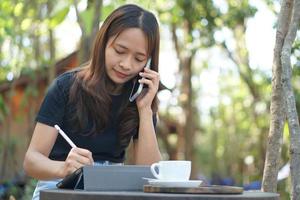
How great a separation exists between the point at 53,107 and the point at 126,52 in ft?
1.35

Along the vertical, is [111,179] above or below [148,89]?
below

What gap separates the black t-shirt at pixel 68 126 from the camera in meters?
3.16

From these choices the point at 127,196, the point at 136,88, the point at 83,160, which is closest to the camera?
the point at 127,196

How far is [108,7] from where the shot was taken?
6.55 metres

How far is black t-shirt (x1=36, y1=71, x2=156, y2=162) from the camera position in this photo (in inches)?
124

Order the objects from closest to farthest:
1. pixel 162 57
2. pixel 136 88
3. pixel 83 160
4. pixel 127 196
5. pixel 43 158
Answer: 1. pixel 127 196
2. pixel 83 160
3. pixel 43 158
4. pixel 136 88
5. pixel 162 57

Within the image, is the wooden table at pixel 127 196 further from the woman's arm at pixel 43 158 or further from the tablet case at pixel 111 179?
the woman's arm at pixel 43 158

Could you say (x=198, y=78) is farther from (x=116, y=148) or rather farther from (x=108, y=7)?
(x=116, y=148)

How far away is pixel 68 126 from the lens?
3.24 m

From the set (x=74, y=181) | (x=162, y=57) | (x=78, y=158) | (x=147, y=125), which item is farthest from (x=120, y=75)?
(x=162, y=57)

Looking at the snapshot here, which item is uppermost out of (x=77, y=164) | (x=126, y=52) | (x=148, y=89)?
(x=126, y=52)

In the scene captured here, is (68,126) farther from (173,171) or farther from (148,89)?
(173,171)

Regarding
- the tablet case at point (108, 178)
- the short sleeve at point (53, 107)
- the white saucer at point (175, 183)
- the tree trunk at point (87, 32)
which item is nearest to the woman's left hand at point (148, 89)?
the short sleeve at point (53, 107)

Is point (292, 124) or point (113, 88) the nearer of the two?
point (292, 124)
